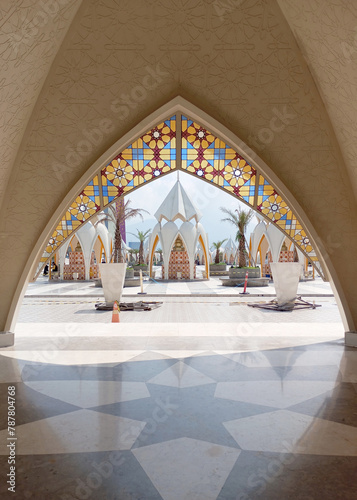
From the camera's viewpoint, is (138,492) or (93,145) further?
(93,145)

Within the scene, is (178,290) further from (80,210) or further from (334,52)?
(334,52)

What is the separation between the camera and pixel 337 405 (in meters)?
3.94

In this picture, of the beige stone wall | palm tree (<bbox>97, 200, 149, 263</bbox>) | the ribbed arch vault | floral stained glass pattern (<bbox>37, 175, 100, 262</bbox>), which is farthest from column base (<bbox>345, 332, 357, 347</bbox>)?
palm tree (<bbox>97, 200, 149, 263</bbox>)

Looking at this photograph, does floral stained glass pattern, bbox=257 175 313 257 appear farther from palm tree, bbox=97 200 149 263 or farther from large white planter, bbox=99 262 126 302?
palm tree, bbox=97 200 149 263

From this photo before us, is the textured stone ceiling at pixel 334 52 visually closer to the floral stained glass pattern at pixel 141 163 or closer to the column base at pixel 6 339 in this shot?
the floral stained glass pattern at pixel 141 163

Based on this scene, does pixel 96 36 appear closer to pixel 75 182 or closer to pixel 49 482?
pixel 75 182

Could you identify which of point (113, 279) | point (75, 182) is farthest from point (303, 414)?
point (113, 279)

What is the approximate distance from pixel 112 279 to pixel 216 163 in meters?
6.38

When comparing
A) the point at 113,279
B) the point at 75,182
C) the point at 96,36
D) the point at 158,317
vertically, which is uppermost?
the point at 96,36

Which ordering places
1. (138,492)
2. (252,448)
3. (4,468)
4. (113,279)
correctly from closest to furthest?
(138,492)
(4,468)
(252,448)
(113,279)

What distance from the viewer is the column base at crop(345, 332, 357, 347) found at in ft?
22.0

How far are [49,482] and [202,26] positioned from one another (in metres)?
5.59

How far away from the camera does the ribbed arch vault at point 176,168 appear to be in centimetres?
716

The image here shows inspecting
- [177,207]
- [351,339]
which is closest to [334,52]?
[351,339]
